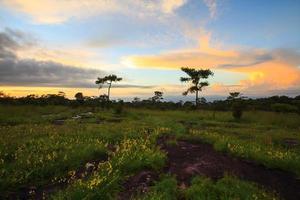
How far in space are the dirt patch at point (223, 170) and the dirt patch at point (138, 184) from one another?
839mm

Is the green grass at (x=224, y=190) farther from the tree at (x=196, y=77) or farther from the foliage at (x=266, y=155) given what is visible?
the tree at (x=196, y=77)

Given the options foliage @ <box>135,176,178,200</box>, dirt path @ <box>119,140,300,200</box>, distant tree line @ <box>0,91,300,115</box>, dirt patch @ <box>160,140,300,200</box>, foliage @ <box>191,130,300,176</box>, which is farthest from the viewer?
distant tree line @ <box>0,91,300,115</box>

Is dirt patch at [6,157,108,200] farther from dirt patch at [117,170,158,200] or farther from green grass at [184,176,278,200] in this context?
green grass at [184,176,278,200]

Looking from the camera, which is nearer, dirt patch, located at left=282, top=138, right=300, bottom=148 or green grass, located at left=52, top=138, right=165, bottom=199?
green grass, located at left=52, top=138, right=165, bottom=199

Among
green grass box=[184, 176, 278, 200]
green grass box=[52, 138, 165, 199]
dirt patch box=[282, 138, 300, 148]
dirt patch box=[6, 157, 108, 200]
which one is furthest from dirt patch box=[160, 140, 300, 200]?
dirt patch box=[282, 138, 300, 148]

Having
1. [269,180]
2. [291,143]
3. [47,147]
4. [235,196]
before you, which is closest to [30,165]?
[47,147]

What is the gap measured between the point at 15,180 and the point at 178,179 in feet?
16.3

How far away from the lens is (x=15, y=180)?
10.3 metres

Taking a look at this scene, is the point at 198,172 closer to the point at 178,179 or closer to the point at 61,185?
Answer: the point at 178,179

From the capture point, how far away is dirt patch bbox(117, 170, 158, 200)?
945 cm

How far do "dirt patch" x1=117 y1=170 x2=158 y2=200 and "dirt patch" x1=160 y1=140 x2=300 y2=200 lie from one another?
2.75 ft

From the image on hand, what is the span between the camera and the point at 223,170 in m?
11.8

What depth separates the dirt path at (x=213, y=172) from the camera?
10.4 meters

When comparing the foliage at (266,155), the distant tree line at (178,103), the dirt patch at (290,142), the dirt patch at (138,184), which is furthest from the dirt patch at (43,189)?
the distant tree line at (178,103)
